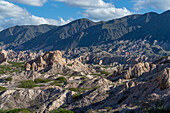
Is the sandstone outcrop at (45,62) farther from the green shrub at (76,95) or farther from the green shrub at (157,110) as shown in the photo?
the green shrub at (157,110)

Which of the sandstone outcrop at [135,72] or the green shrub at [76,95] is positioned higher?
the sandstone outcrop at [135,72]

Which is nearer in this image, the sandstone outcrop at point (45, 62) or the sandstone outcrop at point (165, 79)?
the sandstone outcrop at point (165, 79)

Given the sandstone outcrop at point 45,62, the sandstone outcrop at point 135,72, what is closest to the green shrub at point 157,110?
the sandstone outcrop at point 135,72

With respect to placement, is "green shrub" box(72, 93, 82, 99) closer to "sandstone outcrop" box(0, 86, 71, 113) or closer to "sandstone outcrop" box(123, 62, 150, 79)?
"sandstone outcrop" box(0, 86, 71, 113)

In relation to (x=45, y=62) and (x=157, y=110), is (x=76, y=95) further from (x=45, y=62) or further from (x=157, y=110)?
(x=45, y=62)

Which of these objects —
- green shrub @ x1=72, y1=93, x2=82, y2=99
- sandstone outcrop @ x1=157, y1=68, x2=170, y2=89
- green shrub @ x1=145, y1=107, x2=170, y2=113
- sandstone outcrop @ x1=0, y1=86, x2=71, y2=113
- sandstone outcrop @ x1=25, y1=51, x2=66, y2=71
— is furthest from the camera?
sandstone outcrop @ x1=25, y1=51, x2=66, y2=71

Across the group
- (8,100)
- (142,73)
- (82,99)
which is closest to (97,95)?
(82,99)

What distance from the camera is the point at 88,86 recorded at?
90125mm

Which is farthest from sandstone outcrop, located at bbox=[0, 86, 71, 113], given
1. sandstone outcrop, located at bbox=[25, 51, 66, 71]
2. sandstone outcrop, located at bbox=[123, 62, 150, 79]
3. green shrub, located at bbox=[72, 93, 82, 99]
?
sandstone outcrop, located at bbox=[25, 51, 66, 71]

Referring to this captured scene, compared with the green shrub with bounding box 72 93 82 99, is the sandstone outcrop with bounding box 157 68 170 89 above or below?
above

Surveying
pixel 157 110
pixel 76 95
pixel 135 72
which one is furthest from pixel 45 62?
pixel 157 110

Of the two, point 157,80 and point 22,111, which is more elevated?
point 157,80

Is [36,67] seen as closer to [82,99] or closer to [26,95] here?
[26,95]

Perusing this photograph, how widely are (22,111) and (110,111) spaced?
23307 mm
